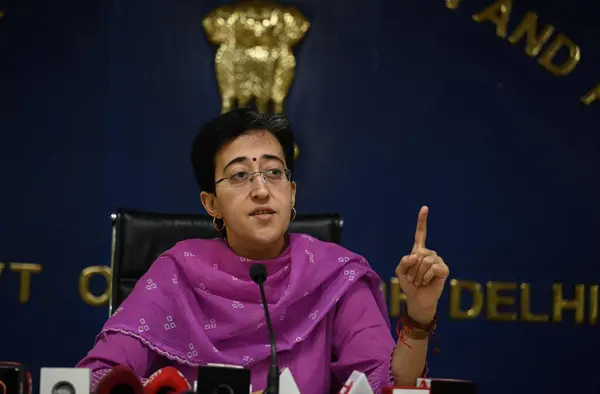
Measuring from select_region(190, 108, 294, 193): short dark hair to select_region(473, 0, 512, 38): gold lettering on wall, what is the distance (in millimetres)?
1486

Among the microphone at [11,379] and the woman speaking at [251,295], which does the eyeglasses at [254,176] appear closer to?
the woman speaking at [251,295]

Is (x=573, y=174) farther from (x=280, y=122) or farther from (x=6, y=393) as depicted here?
(x=6, y=393)

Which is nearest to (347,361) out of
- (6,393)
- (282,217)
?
(282,217)

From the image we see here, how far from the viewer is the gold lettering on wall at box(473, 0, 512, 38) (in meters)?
3.16

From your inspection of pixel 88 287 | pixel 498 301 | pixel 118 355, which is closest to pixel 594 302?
pixel 498 301

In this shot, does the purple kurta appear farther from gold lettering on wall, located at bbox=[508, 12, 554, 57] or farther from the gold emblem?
gold lettering on wall, located at bbox=[508, 12, 554, 57]

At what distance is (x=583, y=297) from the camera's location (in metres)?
3.15

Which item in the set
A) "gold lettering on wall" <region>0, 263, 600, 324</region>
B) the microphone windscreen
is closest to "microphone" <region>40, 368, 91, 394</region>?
the microphone windscreen

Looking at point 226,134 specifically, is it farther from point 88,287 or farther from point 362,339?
point 88,287

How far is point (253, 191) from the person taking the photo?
1.84 meters

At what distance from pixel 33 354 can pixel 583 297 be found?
2.15 meters

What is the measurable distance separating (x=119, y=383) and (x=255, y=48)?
7.28 ft

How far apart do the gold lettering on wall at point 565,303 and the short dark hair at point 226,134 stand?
5.26ft

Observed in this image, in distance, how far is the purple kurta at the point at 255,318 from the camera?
5.81 feet
